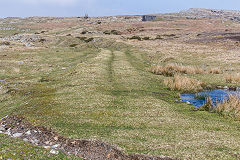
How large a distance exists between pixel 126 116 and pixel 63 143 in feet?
22.4

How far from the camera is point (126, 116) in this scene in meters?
20.2

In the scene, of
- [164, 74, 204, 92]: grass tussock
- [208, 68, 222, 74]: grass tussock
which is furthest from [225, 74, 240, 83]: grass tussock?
[208, 68, 222, 74]: grass tussock

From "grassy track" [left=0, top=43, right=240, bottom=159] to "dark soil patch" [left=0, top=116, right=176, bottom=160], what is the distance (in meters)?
0.55

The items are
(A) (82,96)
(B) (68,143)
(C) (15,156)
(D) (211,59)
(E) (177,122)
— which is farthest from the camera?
(D) (211,59)

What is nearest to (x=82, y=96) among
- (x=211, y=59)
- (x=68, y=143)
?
(x=68, y=143)

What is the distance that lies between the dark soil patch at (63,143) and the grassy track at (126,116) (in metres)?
0.55

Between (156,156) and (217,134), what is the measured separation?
5899mm

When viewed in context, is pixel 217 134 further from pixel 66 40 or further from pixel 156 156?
pixel 66 40

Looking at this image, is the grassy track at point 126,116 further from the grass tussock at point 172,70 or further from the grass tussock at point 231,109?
the grass tussock at point 172,70

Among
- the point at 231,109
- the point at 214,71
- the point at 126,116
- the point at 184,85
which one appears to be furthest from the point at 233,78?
the point at 126,116

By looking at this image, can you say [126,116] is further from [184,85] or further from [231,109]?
[184,85]

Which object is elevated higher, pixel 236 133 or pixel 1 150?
pixel 1 150

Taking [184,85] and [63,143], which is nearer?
[63,143]

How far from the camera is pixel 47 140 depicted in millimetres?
15680
